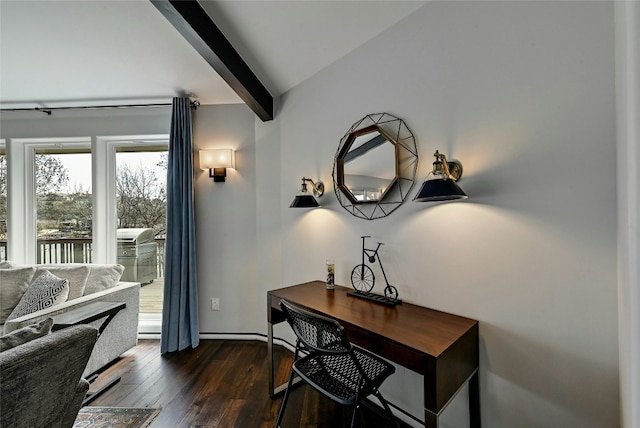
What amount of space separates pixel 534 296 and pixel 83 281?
3.22 m

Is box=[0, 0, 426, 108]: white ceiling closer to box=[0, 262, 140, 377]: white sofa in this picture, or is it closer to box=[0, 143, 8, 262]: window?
box=[0, 143, 8, 262]: window

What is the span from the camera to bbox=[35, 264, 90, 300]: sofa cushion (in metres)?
2.29

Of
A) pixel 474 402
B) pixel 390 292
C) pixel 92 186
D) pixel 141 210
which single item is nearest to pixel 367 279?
pixel 390 292

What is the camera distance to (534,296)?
3.90ft

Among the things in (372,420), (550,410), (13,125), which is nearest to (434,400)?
(550,410)

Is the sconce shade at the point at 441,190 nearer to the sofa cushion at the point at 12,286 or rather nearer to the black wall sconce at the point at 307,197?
the black wall sconce at the point at 307,197

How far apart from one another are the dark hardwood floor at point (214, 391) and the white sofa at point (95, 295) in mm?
163

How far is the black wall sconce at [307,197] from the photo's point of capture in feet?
6.83

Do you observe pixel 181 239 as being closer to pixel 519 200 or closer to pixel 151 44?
pixel 151 44

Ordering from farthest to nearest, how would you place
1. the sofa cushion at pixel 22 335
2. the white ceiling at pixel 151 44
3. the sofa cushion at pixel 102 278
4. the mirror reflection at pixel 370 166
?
the sofa cushion at pixel 102 278
the mirror reflection at pixel 370 166
the white ceiling at pixel 151 44
the sofa cushion at pixel 22 335

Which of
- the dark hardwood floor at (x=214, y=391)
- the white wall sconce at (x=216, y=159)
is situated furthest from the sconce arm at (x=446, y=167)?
the white wall sconce at (x=216, y=159)

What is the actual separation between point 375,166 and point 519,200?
0.84m

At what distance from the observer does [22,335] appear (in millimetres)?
1074

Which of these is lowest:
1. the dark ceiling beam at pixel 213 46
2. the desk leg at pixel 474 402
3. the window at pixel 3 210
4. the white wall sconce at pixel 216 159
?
the desk leg at pixel 474 402
